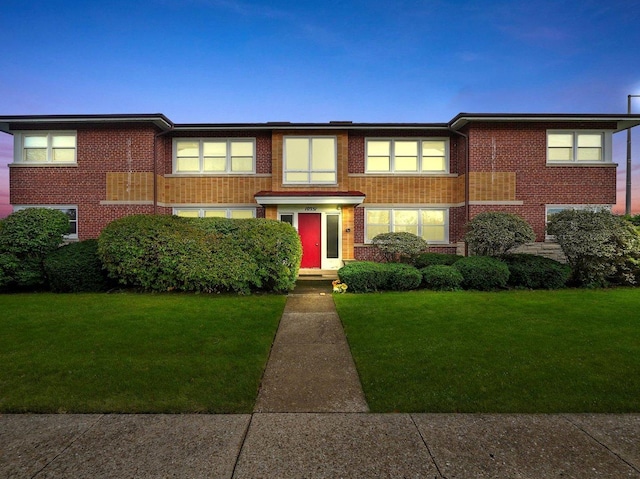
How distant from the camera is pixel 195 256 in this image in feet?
33.9

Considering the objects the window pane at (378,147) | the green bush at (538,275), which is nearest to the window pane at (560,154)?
the green bush at (538,275)

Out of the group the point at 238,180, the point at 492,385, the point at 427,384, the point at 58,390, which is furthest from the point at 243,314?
the point at 238,180

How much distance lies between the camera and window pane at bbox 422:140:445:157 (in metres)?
16.1

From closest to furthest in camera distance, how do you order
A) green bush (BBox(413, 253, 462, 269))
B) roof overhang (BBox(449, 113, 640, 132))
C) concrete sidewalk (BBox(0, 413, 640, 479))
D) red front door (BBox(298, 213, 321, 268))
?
concrete sidewalk (BBox(0, 413, 640, 479))
green bush (BBox(413, 253, 462, 269))
roof overhang (BBox(449, 113, 640, 132))
red front door (BBox(298, 213, 321, 268))

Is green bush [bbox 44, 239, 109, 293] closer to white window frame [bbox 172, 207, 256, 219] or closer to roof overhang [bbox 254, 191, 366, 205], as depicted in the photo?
white window frame [bbox 172, 207, 256, 219]

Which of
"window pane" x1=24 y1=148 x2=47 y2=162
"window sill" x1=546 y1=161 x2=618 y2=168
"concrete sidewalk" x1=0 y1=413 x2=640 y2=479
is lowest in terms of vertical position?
"concrete sidewalk" x1=0 y1=413 x2=640 y2=479

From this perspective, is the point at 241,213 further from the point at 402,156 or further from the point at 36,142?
the point at 36,142

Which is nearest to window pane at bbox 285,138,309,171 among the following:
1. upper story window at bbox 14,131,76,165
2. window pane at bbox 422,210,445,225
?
window pane at bbox 422,210,445,225

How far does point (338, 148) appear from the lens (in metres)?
15.6

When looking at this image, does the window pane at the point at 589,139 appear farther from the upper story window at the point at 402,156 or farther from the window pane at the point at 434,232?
the window pane at the point at 434,232

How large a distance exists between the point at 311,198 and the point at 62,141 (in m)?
11.5

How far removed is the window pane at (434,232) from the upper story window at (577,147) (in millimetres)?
5427

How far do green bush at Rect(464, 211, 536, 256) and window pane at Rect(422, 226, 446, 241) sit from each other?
299 cm

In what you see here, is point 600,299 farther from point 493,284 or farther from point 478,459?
point 478,459
